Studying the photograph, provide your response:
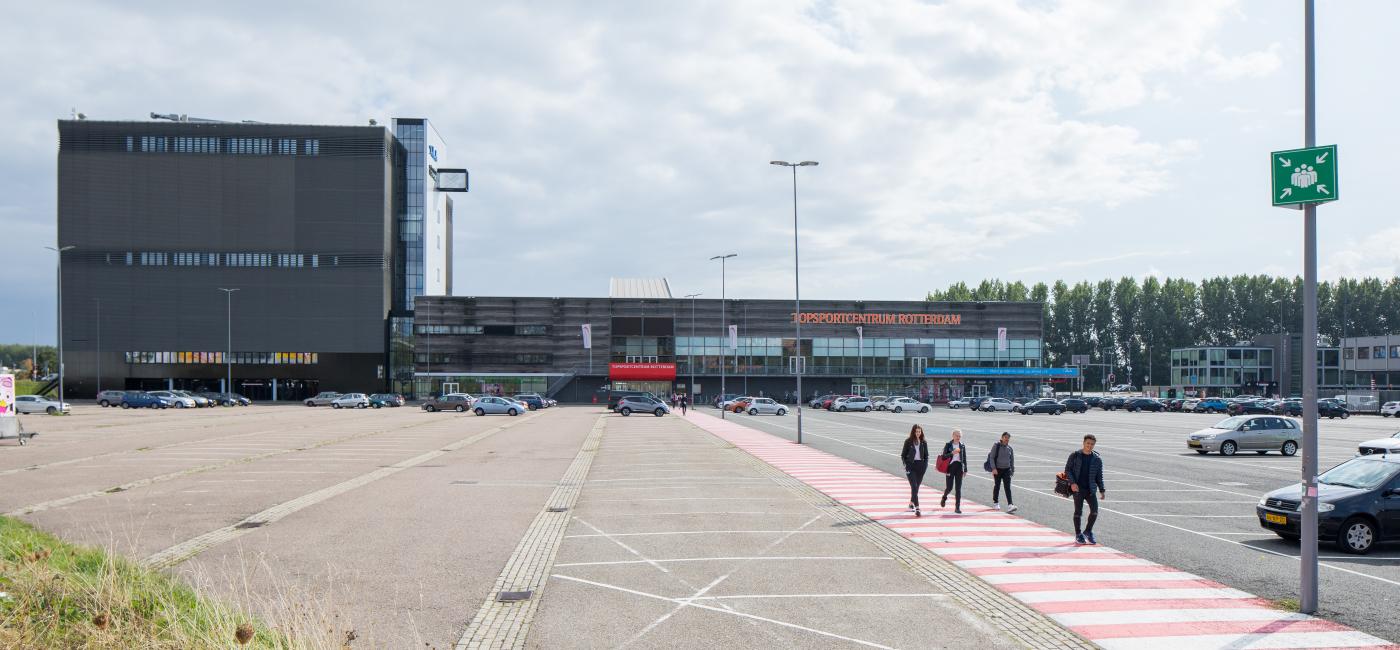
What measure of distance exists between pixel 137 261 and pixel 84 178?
10.7 meters

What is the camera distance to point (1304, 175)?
10852 millimetres

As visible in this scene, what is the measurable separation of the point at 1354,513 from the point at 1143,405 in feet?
266

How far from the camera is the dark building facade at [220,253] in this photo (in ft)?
327

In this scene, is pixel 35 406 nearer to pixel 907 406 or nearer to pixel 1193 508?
pixel 907 406

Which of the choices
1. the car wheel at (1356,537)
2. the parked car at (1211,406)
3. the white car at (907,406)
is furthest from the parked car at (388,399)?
the car wheel at (1356,537)

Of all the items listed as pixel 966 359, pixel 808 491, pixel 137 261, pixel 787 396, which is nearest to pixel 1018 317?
pixel 966 359

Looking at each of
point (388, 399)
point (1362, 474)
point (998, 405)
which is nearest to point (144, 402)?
point (388, 399)

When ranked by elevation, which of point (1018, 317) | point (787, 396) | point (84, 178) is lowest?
point (787, 396)

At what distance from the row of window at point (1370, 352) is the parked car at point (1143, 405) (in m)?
42.1

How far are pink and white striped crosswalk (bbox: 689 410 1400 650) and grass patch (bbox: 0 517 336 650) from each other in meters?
8.16

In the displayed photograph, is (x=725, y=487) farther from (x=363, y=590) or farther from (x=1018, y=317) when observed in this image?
(x=1018, y=317)

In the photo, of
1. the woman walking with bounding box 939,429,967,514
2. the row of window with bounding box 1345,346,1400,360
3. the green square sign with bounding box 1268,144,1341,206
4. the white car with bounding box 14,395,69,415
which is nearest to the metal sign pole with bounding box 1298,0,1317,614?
the green square sign with bounding box 1268,144,1341,206

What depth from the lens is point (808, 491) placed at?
70.6ft

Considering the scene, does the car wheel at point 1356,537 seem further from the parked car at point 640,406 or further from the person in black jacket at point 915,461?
the parked car at point 640,406
